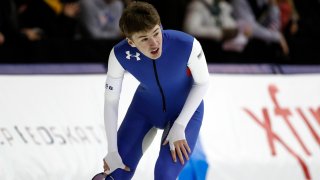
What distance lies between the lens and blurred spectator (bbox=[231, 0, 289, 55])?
21.2ft

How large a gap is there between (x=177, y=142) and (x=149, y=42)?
0.51 meters

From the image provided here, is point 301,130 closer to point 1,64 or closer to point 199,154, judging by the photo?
point 199,154

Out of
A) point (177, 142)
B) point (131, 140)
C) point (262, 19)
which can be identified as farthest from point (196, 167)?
point (262, 19)

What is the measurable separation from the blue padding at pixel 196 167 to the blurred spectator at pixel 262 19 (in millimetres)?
2016

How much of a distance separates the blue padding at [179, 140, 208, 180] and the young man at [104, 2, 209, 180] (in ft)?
2.98

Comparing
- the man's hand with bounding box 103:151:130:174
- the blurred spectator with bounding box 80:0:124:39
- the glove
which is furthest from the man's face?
the blurred spectator with bounding box 80:0:124:39

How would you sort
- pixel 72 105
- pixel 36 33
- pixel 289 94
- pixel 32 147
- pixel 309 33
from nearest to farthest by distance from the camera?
pixel 32 147 → pixel 72 105 → pixel 289 94 → pixel 36 33 → pixel 309 33

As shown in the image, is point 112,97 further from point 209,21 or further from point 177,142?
point 209,21

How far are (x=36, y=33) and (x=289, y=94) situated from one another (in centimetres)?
210

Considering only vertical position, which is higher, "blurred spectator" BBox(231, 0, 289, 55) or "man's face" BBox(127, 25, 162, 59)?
"man's face" BBox(127, 25, 162, 59)

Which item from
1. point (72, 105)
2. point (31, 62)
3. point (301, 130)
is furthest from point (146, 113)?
point (31, 62)

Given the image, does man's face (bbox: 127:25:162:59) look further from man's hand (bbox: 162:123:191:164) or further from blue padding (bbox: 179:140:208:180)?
blue padding (bbox: 179:140:208:180)

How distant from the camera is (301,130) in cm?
512

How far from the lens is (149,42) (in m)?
3.20
